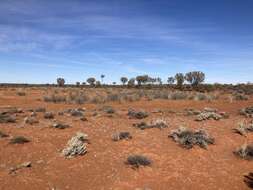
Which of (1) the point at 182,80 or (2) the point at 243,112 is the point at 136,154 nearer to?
(2) the point at 243,112

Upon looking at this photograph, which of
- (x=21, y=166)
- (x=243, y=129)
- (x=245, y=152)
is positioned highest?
(x=243, y=129)

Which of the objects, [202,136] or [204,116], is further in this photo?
[204,116]

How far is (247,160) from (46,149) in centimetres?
685

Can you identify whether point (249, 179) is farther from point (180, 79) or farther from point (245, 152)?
point (180, 79)

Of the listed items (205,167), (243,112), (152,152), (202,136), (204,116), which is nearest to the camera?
(205,167)

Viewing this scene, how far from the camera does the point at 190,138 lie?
39.3 feet

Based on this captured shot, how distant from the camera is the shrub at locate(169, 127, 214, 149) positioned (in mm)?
11766

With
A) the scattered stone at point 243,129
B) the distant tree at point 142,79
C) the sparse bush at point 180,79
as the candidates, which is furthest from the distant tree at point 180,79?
the scattered stone at point 243,129

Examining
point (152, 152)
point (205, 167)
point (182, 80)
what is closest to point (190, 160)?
point (205, 167)

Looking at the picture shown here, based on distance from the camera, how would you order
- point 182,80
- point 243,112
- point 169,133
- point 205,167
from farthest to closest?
point 182,80
point 243,112
point 169,133
point 205,167

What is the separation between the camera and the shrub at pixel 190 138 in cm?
1177

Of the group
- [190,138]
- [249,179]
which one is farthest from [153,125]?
[249,179]

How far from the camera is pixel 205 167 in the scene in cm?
1024

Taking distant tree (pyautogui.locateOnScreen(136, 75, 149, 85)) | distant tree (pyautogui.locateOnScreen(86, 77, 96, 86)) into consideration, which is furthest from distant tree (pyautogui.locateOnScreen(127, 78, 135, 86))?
distant tree (pyautogui.locateOnScreen(86, 77, 96, 86))
